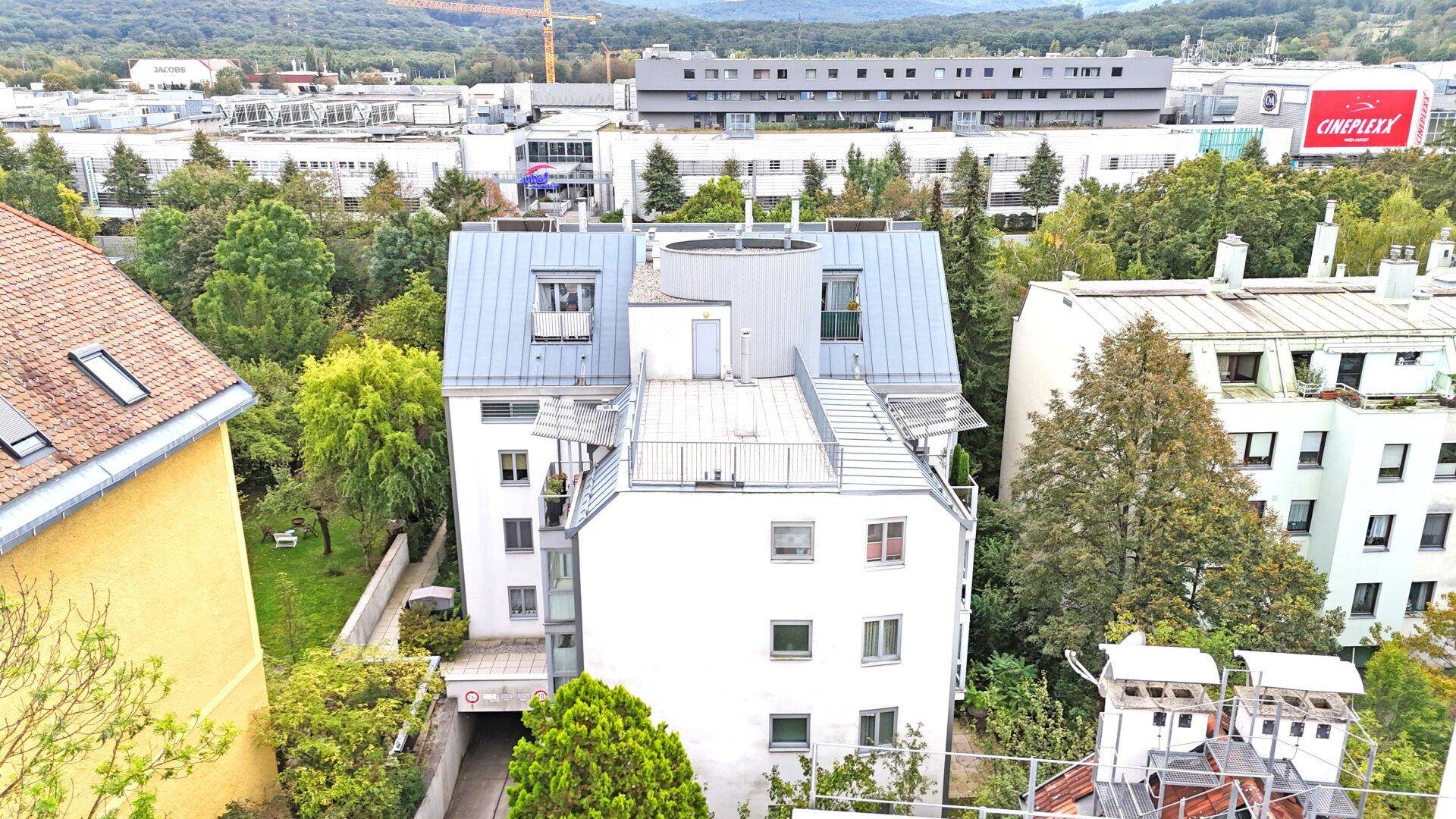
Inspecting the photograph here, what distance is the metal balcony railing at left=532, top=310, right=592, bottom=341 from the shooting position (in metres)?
29.0

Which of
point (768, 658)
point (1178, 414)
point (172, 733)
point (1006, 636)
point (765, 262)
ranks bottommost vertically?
point (1006, 636)

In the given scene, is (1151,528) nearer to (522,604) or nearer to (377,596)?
→ (522,604)

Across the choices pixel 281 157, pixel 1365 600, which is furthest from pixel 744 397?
pixel 281 157

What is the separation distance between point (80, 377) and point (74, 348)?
0.81 m

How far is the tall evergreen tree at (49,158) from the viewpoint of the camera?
82.9m

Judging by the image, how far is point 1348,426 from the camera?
28.9m

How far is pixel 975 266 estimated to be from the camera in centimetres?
4375

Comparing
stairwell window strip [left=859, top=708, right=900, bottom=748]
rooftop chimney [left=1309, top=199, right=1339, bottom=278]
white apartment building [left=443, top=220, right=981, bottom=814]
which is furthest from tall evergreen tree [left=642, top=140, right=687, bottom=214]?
stairwell window strip [left=859, top=708, right=900, bottom=748]

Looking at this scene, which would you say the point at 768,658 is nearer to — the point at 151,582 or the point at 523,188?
the point at 151,582

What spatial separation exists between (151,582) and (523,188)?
79390mm

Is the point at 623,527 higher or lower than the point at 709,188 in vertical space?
lower

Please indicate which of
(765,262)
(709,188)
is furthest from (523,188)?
(765,262)

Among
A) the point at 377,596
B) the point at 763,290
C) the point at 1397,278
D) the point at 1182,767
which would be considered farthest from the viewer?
the point at 1397,278

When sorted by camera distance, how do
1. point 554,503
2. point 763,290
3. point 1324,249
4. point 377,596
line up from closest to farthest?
1. point 554,503
2. point 763,290
3. point 377,596
4. point 1324,249
